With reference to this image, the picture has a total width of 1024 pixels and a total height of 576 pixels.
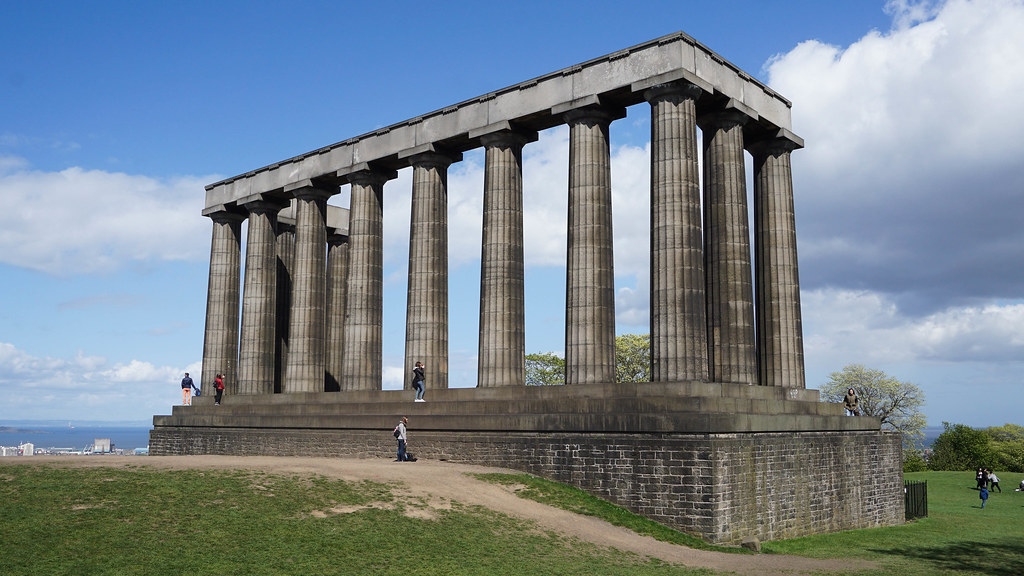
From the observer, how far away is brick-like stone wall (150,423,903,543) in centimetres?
2789

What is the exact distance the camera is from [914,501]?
138ft

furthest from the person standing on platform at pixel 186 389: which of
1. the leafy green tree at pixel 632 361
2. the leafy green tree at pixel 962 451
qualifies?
the leafy green tree at pixel 962 451

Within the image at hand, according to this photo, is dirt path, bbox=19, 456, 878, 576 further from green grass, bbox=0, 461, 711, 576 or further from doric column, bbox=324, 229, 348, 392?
doric column, bbox=324, 229, 348, 392

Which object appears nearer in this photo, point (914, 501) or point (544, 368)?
point (914, 501)

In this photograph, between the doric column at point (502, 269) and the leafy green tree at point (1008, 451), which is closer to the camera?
the doric column at point (502, 269)

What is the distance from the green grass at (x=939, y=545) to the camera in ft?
83.4

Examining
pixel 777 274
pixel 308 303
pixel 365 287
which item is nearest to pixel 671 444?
pixel 777 274

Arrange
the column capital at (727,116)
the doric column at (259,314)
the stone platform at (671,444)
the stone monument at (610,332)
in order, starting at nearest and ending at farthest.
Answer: the stone platform at (671,444) → the stone monument at (610,332) → the column capital at (727,116) → the doric column at (259,314)

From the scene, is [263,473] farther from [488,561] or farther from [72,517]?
Result: [488,561]

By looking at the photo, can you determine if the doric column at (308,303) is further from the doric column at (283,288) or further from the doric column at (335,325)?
the doric column at (283,288)

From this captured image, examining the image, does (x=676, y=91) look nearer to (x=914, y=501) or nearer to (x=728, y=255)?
(x=728, y=255)

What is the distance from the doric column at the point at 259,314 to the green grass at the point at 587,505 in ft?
84.7

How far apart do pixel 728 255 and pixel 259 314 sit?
1156 inches

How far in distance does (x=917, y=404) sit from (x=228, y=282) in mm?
75351
